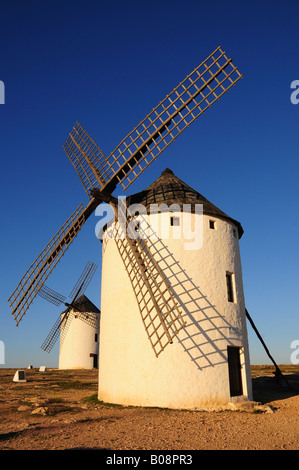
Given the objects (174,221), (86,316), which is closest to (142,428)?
(174,221)

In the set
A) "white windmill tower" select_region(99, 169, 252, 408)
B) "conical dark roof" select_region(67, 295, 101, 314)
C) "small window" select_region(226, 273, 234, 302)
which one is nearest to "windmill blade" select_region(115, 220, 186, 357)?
"white windmill tower" select_region(99, 169, 252, 408)

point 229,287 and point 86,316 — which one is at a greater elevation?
point 229,287

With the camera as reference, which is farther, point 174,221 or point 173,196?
point 173,196

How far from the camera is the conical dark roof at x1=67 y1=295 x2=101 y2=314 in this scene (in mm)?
35719

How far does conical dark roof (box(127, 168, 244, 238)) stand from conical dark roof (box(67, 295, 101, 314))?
2321 cm

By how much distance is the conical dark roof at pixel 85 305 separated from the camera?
35719 mm

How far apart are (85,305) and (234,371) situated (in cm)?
2544

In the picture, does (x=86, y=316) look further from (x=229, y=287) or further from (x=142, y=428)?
(x=142, y=428)

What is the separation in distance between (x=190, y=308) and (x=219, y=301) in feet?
4.31

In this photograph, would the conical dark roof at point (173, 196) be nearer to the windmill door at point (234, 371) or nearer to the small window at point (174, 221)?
the small window at point (174, 221)

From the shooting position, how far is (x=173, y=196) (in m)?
14.0

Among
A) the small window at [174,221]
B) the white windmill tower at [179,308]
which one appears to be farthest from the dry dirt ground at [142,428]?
the small window at [174,221]

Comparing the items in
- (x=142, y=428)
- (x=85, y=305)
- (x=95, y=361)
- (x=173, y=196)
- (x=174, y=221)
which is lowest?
(x=95, y=361)
